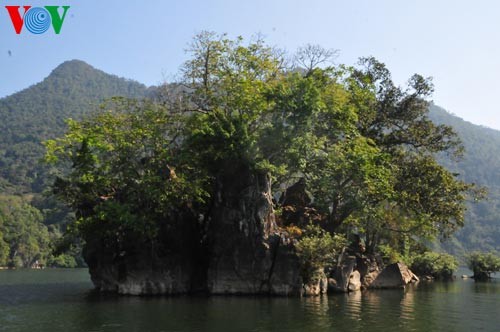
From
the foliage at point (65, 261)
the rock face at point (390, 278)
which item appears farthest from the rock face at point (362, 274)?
the foliage at point (65, 261)

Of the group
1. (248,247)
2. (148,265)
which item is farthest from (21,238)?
(248,247)

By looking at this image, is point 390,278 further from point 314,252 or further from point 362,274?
point 314,252

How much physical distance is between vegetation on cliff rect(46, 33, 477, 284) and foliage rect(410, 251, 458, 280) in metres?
22.5

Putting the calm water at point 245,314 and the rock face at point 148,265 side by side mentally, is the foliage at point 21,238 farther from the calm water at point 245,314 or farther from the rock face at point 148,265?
the calm water at point 245,314

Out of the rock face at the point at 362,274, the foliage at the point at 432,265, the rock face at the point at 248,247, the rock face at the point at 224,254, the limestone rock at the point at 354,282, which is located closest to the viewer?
the rock face at the point at 248,247

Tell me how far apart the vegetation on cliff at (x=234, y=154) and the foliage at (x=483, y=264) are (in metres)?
27.0

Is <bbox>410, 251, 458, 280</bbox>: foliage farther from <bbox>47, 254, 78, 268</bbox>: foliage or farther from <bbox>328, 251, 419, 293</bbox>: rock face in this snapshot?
<bbox>47, 254, 78, 268</bbox>: foliage

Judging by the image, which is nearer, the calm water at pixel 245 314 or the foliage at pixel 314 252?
the calm water at pixel 245 314

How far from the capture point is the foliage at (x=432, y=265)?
229 ft

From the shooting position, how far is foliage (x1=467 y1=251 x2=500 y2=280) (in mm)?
70375

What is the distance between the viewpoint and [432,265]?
229 feet

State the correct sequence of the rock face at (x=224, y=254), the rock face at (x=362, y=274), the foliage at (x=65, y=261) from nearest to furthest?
the rock face at (x=224, y=254), the rock face at (x=362, y=274), the foliage at (x=65, y=261)

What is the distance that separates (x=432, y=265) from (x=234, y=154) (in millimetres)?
44226

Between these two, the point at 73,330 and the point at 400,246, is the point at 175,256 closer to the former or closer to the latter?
the point at 73,330
